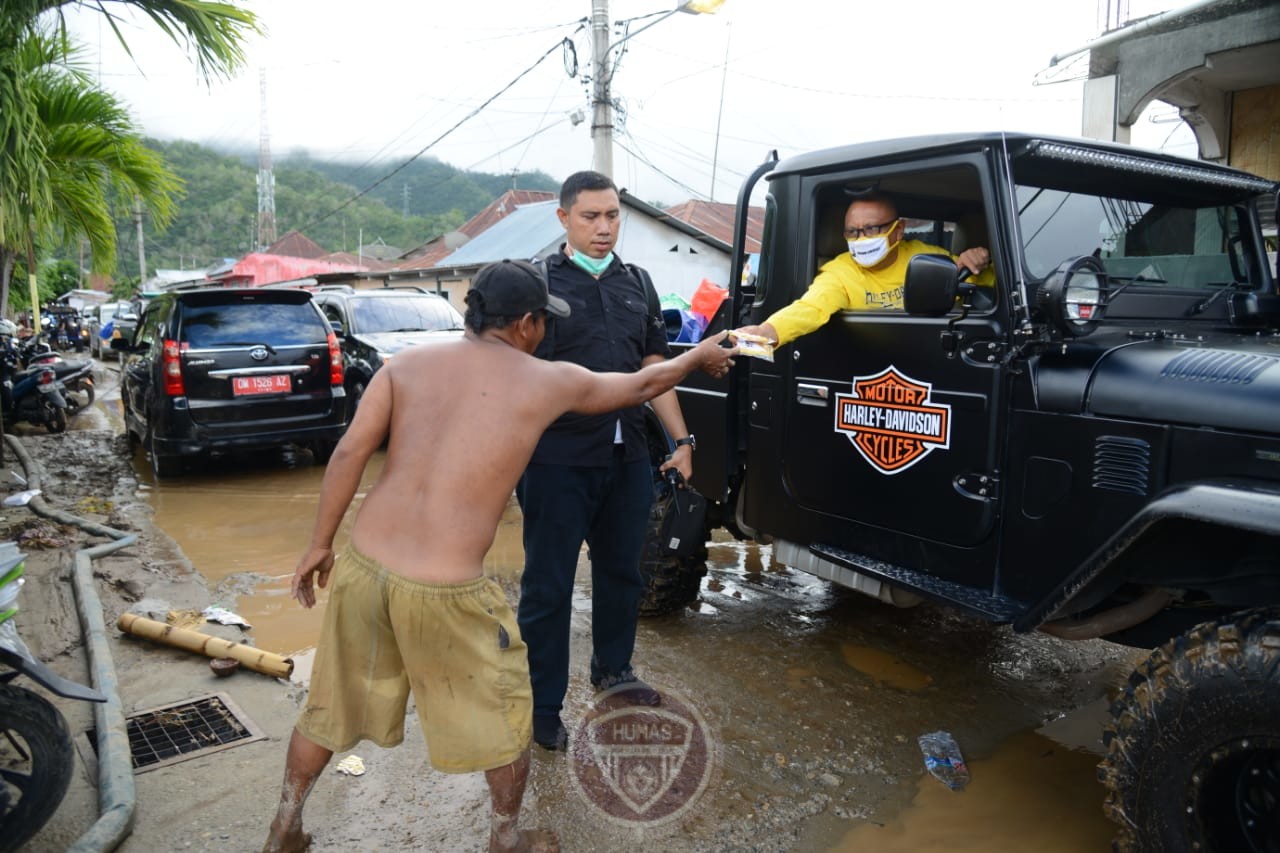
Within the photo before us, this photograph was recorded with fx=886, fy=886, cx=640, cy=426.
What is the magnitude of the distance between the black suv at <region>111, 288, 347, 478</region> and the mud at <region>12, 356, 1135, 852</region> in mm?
1786

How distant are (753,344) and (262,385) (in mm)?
5748

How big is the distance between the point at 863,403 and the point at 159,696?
2.88 meters

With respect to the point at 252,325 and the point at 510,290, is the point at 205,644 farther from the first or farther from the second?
the point at 252,325

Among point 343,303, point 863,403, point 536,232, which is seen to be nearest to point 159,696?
point 863,403

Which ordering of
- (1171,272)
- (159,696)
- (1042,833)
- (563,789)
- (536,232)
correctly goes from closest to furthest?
(1042,833), (563,789), (1171,272), (159,696), (536,232)

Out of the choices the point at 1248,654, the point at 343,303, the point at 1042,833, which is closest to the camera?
the point at 1248,654

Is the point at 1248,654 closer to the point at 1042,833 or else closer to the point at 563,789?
the point at 1042,833

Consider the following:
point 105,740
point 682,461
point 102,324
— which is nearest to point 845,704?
point 682,461

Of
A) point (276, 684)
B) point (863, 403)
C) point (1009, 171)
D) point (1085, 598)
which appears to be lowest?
point (276, 684)

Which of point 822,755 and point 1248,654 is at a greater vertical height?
point 1248,654

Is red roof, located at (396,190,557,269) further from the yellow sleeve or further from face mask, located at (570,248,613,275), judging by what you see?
the yellow sleeve

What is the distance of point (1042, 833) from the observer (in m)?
2.62

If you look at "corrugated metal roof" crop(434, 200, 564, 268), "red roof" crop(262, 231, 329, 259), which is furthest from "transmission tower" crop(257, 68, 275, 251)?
"corrugated metal roof" crop(434, 200, 564, 268)

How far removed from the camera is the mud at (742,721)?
2.63m
